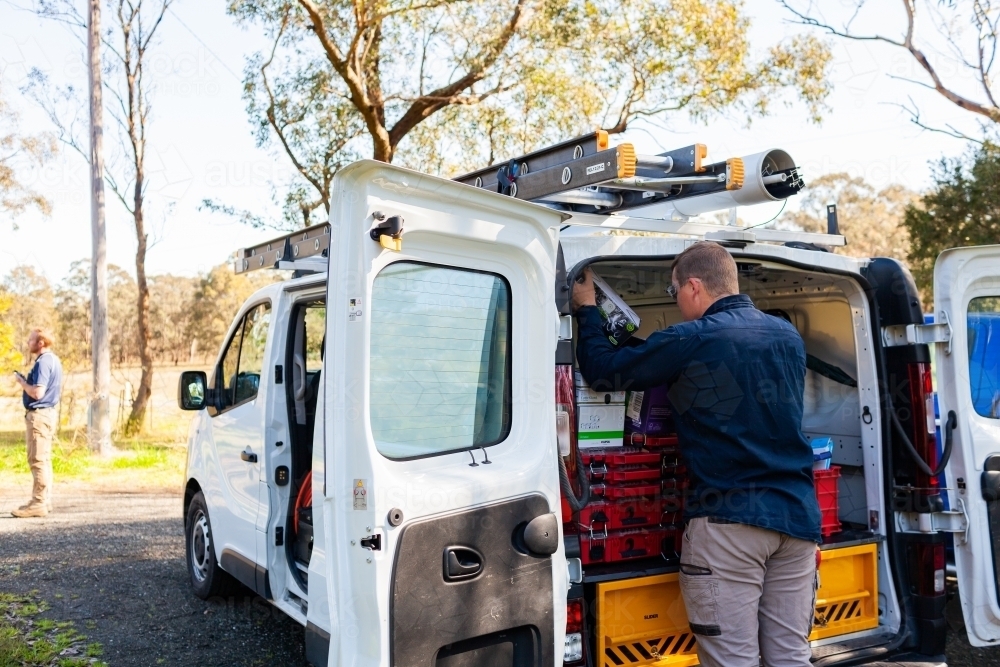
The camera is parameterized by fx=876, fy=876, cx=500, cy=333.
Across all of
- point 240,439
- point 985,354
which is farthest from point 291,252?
point 985,354

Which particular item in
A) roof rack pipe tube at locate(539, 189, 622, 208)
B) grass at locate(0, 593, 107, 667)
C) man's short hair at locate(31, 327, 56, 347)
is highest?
roof rack pipe tube at locate(539, 189, 622, 208)

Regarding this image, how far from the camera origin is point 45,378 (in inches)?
335

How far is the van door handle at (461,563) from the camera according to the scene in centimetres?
276

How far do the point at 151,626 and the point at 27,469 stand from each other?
27.1ft

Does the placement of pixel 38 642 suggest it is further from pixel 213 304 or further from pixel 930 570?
pixel 213 304

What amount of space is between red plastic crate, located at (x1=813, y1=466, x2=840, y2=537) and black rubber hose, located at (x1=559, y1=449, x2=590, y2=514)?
134 centimetres

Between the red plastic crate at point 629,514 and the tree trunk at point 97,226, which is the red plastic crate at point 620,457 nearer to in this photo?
the red plastic crate at point 629,514

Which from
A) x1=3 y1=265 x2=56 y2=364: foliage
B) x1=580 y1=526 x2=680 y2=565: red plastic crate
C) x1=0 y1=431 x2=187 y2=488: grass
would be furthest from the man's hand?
x1=3 y1=265 x2=56 y2=364: foliage

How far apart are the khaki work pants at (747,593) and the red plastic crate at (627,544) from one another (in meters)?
0.23

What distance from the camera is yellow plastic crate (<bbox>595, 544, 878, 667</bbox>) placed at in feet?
10.8

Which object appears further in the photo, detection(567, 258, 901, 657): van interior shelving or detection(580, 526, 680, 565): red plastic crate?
detection(567, 258, 901, 657): van interior shelving

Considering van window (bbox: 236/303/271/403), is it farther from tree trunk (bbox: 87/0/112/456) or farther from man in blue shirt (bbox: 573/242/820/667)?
tree trunk (bbox: 87/0/112/456)

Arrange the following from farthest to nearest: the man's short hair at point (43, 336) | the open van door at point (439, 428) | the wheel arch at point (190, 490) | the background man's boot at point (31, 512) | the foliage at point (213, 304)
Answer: the foliage at point (213, 304) → the background man's boot at point (31, 512) → the man's short hair at point (43, 336) → the wheel arch at point (190, 490) → the open van door at point (439, 428)

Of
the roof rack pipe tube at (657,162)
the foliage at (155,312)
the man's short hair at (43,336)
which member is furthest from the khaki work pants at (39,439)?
the foliage at (155,312)
